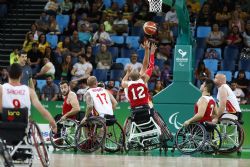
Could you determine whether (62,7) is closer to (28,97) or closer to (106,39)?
(106,39)

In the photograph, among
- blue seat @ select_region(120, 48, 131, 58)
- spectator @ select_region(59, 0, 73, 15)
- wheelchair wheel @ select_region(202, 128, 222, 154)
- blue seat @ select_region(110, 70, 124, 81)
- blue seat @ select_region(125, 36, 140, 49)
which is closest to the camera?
wheelchair wheel @ select_region(202, 128, 222, 154)

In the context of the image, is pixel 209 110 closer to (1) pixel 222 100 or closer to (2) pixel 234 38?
(1) pixel 222 100

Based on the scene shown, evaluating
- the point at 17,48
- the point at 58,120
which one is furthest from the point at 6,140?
the point at 17,48

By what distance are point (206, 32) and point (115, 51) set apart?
8.99ft

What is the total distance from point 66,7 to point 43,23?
107 cm

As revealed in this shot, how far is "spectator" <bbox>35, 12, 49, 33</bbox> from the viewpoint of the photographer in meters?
24.5

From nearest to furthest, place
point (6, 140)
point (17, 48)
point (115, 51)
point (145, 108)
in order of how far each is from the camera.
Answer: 1. point (6, 140)
2. point (145, 108)
3. point (115, 51)
4. point (17, 48)

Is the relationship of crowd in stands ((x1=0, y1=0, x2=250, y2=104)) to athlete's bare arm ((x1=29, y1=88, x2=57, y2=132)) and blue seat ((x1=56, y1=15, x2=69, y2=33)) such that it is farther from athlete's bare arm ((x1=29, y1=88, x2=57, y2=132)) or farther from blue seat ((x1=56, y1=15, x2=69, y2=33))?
athlete's bare arm ((x1=29, y1=88, x2=57, y2=132))

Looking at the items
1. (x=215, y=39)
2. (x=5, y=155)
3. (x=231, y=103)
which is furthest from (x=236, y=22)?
(x=5, y=155)

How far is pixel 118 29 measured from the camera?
78.6 ft

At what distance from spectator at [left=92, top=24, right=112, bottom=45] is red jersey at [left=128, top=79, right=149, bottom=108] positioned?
7555 millimetres

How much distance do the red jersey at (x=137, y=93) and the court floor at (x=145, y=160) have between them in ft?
3.42

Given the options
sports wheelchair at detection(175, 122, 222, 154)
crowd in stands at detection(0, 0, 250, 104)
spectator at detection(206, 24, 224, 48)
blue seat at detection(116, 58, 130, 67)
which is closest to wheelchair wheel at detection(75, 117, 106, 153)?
sports wheelchair at detection(175, 122, 222, 154)

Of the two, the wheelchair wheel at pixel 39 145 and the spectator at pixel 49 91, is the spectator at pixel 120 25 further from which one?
the wheelchair wheel at pixel 39 145
